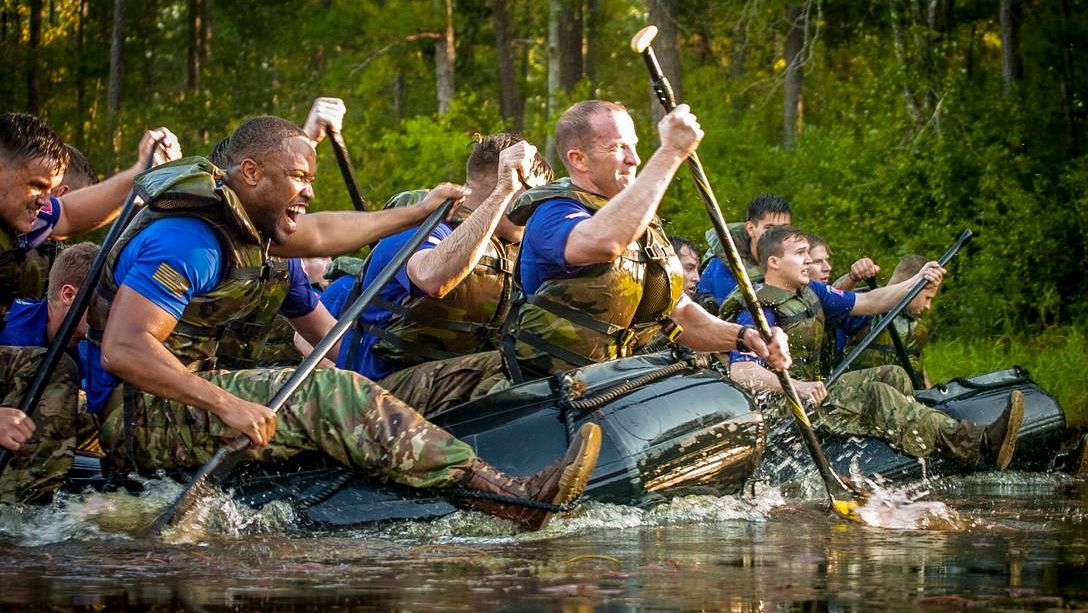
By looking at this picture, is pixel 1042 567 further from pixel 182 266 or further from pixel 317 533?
pixel 182 266

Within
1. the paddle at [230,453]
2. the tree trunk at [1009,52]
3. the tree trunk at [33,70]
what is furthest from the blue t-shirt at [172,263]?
the tree trunk at [33,70]

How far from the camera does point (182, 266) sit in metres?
5.51

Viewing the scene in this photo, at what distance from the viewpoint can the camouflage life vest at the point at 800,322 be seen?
8.75m

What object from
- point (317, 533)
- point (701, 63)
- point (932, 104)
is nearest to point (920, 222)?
point (932, 104)

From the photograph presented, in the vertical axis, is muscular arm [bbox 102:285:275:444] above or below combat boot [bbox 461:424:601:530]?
above

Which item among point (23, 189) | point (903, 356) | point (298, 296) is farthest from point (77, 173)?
point (903, 356)

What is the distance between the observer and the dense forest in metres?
14.3

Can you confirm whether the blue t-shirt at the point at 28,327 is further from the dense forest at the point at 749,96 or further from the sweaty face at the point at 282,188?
the dense forest at the point at 749,96

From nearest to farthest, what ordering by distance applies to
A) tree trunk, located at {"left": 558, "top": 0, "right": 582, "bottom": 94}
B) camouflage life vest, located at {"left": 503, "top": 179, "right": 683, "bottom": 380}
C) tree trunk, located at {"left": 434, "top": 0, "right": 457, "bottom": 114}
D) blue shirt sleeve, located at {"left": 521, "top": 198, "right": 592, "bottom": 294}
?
blue shirt sleeve, located at {"left": 521, "top": 198, "right": 592, "bottom": 294}, camouflage life vest, located at {"left": 503, "top": 179, "right": 683, "bottom": 380}, tree trunk, located at {"left": 558, "top": 0, "right": 582, "bottom": 94}, tree trunk, located at {"left": 434, "top": 0, "right": 457, "bottom": 114}

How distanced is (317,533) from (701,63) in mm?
22519

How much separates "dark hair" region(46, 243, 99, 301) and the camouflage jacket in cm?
122

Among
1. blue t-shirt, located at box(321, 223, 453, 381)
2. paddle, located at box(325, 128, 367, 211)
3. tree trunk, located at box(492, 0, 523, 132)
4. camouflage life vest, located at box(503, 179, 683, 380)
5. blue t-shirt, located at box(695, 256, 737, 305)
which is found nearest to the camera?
camouflage life vest, located at box(503, 179, 683, 380)

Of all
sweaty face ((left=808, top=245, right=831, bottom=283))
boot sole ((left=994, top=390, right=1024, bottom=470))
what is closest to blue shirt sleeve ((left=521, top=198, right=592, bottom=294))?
boot sole ((left=994, top=390, right=1024, bottom=470))

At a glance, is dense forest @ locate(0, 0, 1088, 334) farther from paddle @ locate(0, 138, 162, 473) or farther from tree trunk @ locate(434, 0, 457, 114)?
paddle @ locate(0, 138, 162, 473)
